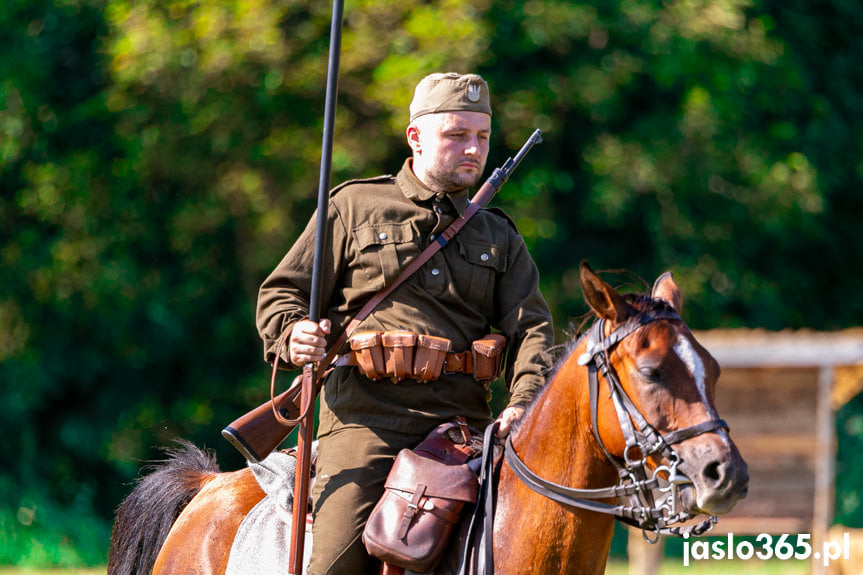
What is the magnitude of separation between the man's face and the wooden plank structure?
5.52 m

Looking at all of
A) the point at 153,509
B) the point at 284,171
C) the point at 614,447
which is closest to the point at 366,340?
the point at 614,447

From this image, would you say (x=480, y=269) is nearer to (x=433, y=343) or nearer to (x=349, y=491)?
(x=433, y=343)

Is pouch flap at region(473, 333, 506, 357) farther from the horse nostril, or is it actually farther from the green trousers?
the horse nostril

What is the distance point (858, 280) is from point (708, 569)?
573cm

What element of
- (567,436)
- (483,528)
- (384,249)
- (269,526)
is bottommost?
(269,526)

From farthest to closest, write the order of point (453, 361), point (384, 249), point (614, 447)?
point (384, 249) < point (453, 361) < point (614, 447)

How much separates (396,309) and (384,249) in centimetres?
23

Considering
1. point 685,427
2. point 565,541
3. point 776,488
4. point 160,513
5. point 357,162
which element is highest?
point 357,162

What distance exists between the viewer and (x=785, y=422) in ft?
30.7

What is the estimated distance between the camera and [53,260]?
14.0 meters

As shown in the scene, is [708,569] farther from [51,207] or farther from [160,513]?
[51,207]

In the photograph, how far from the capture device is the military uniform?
4090 mm

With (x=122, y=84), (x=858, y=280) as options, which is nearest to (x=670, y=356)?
(x=122, y=84)

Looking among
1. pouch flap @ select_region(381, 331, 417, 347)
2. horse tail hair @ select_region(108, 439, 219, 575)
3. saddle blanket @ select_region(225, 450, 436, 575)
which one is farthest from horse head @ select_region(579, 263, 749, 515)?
horse tail hair @ select_region(108, 439, 219, 575)
